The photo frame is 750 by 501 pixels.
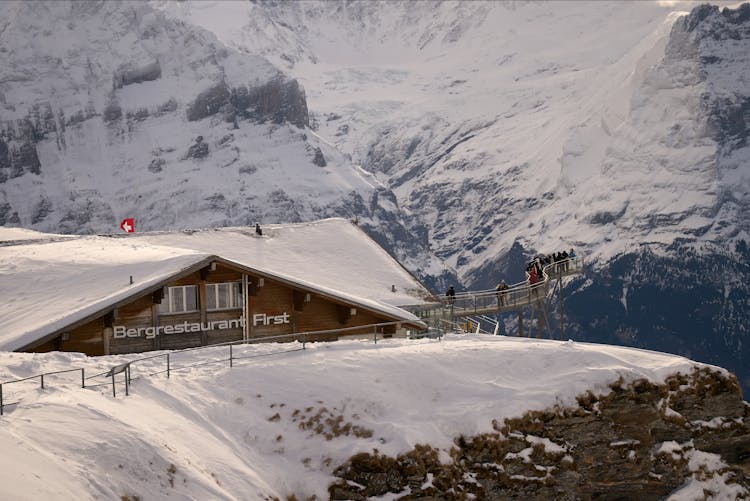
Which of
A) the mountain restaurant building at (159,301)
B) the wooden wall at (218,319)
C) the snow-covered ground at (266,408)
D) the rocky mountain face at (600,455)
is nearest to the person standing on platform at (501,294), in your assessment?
the mountain restaurant building at (159,301)

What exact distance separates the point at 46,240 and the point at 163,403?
98.5ft

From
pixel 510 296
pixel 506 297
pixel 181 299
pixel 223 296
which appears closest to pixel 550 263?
pixel 510 296

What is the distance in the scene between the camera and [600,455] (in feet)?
120

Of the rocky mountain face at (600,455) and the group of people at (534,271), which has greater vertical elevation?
the group of people at (534,271)

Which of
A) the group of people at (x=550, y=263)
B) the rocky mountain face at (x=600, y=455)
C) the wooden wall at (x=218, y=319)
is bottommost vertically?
the rocky mountain face at (x=600, y=455)

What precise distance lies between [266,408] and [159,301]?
12.9m

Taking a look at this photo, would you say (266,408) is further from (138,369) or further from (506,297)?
(506,297)

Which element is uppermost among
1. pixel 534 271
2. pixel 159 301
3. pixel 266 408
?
pixel 534 271

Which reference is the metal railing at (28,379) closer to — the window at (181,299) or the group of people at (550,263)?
the window at (181,299)

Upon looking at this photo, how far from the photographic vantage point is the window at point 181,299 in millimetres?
45875

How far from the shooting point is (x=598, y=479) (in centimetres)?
3628

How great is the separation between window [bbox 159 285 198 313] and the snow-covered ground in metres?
8.59

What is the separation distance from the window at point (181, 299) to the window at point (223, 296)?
54 centimetres

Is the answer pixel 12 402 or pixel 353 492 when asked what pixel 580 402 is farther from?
pixel 12 402
